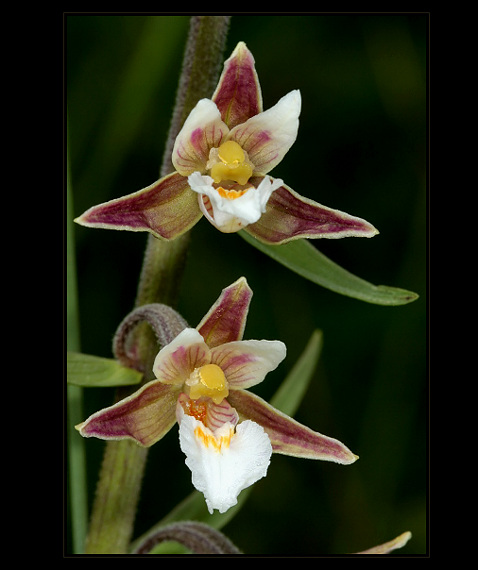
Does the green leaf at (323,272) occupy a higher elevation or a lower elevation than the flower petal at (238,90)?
lower

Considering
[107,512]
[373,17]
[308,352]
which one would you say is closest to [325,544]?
[308,352]

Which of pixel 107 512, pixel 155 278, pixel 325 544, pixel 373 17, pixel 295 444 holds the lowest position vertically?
pixel 325 544

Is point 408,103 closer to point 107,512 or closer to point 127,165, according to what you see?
point 127,165

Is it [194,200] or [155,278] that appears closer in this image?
Answer: [194,200]

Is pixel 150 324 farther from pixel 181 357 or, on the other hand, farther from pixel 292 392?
pixel 292 392

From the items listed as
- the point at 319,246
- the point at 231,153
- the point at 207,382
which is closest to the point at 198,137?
the point at 231,153

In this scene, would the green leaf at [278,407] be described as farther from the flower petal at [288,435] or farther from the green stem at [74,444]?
the flower petal at [288,435]

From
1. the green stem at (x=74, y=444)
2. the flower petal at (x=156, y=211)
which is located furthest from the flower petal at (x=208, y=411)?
the green stem at (x=74, y=444)
